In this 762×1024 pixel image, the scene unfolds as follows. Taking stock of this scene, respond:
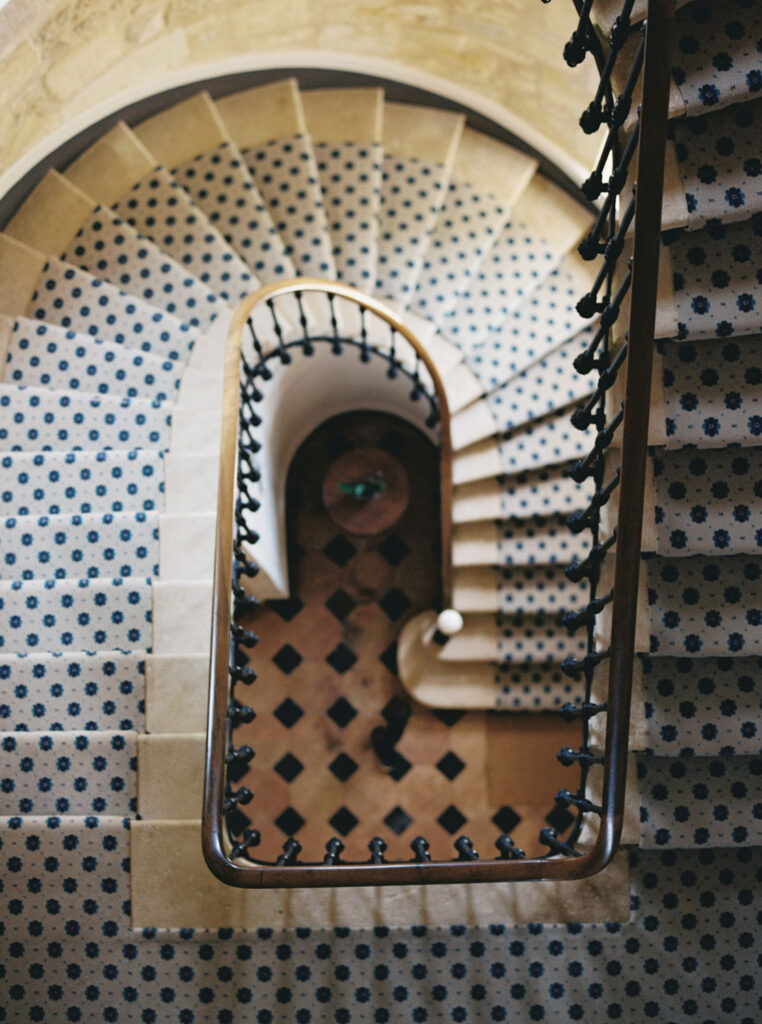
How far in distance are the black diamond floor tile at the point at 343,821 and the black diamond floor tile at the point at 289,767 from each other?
33 cm

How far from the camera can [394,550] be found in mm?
4992

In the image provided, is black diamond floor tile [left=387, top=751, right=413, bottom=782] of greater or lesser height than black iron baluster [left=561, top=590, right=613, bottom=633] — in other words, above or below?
below

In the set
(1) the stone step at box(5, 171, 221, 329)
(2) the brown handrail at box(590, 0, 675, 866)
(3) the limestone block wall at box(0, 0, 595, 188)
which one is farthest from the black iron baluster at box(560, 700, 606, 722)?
(3) the limestone block wall at box(0, 0, 595, 188)

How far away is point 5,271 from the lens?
158 inches

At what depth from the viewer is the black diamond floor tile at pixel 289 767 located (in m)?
4.66

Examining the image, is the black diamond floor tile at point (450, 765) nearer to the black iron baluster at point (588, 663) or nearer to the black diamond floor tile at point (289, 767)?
the black diamond floor tile at point (289, 767)

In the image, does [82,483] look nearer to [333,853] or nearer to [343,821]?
[333,853]

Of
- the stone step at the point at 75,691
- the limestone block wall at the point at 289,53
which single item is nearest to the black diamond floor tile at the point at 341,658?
the stone step at the point at 75,691

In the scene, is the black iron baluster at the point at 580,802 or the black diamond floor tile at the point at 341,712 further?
the black diamond floor tile at the point at 341,712

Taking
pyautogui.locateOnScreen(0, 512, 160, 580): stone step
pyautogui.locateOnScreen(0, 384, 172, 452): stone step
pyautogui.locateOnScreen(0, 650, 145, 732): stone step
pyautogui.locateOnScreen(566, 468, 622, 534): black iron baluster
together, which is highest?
pyautogui.locateOnScreen(0, 384, 172, 452): stone step

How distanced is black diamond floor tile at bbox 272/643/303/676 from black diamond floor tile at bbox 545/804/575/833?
1.69 m

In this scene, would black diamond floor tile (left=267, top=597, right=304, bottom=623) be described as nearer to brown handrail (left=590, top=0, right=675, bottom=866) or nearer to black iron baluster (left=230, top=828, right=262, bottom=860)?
black iron baluster (left=230, top=828, right=262, bottom=860)

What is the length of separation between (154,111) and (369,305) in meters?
1.90

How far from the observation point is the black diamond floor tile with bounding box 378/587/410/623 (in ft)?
16.1
